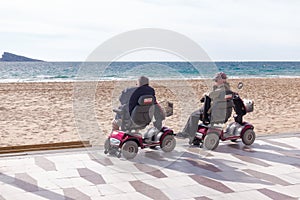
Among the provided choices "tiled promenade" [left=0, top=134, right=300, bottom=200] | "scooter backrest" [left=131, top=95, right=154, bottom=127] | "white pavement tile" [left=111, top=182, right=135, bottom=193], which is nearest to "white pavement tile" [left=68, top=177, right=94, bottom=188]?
"tiled promenade" [left=0, top=134, right=300, bottom=200]

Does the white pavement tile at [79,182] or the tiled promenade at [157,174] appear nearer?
the tiled promenade at [157,174]

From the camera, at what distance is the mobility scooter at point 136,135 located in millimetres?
5617

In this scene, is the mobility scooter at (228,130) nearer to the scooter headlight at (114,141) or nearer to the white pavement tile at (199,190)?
the scooter headlight at (114,141)

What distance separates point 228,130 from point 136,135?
1.85m

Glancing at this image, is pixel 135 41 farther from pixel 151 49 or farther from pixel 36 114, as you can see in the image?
pixel 36 114

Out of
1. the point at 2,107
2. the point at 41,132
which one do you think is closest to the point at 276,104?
the point at 41,132

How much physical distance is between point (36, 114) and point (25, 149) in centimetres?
561

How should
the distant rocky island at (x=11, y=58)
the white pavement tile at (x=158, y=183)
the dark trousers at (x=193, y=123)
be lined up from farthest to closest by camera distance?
the distant rocky island at (x=11, y=58) → the dark trousers at (x=193, y=123) → the white pavement tile at (x=158, y=183)

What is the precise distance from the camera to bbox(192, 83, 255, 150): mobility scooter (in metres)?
6.22

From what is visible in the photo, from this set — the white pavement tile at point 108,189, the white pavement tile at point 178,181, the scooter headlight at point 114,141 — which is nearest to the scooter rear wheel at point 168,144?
the scooter headlight at point 114,141

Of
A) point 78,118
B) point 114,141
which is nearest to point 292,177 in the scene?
point 114,141

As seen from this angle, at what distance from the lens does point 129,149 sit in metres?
5.64

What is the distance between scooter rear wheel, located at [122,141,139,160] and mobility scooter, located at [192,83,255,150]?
1.26m

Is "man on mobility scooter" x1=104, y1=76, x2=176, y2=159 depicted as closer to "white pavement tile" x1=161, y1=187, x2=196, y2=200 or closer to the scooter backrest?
the scooter backrest
